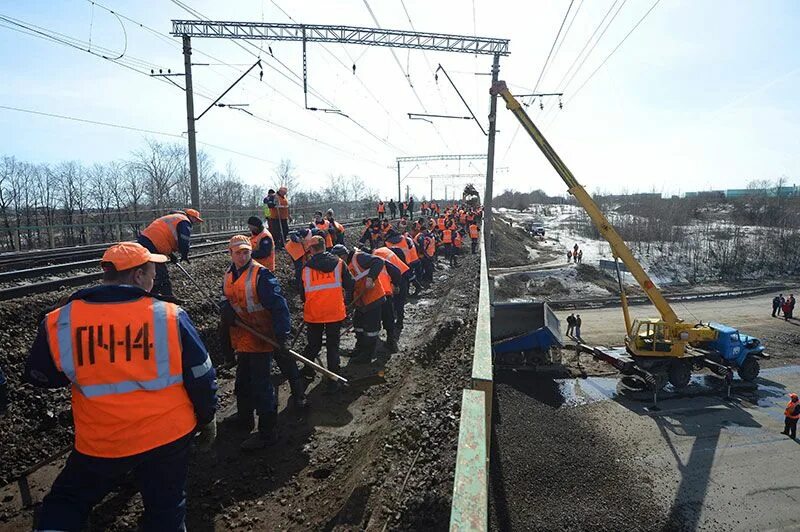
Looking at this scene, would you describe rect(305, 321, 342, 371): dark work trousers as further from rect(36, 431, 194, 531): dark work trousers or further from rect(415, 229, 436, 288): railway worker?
rect(415, 229, 436, 288): railway worker

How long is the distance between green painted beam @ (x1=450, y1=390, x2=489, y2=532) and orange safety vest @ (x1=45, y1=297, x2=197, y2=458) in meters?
1.56

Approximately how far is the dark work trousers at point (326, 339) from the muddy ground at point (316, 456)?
0.41 metres

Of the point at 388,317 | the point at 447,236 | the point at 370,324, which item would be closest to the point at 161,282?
the point at 370,324

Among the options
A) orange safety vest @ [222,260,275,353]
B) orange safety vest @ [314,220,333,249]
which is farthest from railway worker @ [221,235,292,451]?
orange safety vest @ [314,220,333,249]

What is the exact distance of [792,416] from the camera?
10.7m

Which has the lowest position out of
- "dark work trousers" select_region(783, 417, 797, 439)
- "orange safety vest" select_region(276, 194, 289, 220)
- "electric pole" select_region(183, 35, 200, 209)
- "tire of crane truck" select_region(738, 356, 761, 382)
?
"dark work trousers" select_region(783, 417, 797, 439)

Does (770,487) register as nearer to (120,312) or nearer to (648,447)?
(648,447)

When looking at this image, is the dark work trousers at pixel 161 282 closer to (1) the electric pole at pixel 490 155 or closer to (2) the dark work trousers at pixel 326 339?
(2) the dark work trousers at pixel 326 339

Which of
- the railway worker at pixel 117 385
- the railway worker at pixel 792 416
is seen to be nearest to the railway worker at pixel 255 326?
the railway worker at pixel 117 385

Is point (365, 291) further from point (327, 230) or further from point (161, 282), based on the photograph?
point (327, 230)

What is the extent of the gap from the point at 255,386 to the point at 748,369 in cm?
1588

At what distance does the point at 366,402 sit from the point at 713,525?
677 cm

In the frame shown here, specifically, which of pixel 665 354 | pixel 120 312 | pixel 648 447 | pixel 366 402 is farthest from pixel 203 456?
pixel 665 354

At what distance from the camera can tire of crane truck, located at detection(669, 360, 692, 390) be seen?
510 inches
